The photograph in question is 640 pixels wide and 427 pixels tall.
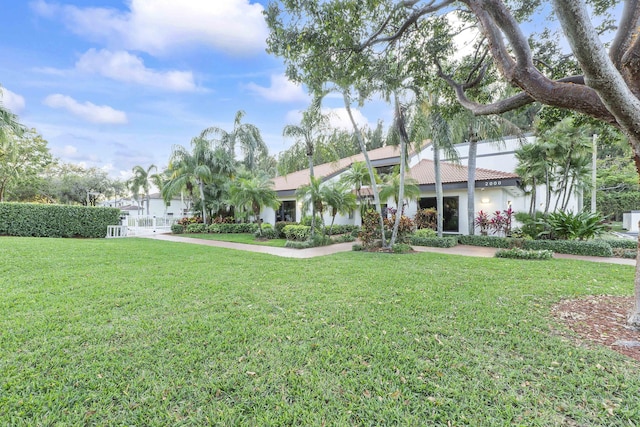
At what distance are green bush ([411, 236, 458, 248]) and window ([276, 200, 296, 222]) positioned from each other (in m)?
10.3

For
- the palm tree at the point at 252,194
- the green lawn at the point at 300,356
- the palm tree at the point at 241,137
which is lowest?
the green lawn at the point at 300,356

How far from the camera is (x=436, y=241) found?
1247 centimetres

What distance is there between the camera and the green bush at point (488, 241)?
39.2ft

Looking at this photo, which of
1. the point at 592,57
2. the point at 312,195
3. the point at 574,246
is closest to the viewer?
the point at 592,57

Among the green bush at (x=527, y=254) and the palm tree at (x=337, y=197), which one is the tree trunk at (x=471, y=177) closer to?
the green bush at (x=527, y=254)

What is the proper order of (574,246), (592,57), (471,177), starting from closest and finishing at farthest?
(592,57) → (574,246) → (471,177)

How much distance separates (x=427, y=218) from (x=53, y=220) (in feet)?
65.5

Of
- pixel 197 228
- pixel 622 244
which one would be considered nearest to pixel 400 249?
pixel 622 244

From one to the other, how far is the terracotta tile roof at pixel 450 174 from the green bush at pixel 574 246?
3.85 metres

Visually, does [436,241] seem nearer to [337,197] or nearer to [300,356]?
[337,197]

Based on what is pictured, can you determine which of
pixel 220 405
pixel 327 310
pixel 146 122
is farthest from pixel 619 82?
pixel 146 122

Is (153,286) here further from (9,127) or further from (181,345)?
(9,127)

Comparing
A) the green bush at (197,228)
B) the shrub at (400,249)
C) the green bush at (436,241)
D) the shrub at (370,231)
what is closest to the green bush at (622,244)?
the green bush at (436,241)

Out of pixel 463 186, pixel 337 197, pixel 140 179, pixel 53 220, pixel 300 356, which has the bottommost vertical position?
pixel 300 356
